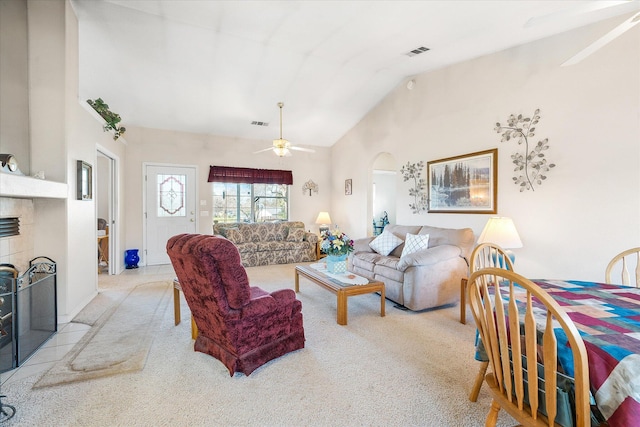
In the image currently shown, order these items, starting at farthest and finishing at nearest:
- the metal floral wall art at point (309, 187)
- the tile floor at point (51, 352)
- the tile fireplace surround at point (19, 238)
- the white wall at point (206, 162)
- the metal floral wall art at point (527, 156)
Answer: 1. the metal floral wall art at point (309, 187)
2. the white wall at point (206, 162)
3. the metal floral wall art at point (527, 156)
4. the tile fireplace surround at point (19, 238)
5. the tile floor at point (51, 352)

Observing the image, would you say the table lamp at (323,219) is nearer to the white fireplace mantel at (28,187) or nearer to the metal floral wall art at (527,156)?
the metal floral wall art at (527,156)

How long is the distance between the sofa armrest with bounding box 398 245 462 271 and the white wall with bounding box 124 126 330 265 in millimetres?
4416

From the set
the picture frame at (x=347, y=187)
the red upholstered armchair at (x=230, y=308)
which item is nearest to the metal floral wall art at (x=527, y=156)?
the red upholstered armchair at (x=230, y=308)

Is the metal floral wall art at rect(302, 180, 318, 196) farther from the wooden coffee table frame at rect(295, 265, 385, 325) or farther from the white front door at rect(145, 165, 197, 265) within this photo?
the wooden coffee table frame at rect(295, 265, 385, 325)

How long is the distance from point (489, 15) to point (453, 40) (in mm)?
615

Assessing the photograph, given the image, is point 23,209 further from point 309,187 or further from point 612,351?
point 309,187

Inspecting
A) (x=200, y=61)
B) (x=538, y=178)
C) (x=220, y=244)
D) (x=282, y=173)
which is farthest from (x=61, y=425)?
(x=282, y=173)

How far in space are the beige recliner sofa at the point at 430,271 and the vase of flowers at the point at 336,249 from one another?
62 cm

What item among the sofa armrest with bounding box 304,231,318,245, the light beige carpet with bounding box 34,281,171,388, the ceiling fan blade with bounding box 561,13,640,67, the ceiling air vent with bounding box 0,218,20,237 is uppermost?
the ceiling fan blade with bounding box 561,13,640,67

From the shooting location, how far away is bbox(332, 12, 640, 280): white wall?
2805mm

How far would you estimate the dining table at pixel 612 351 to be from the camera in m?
0.89

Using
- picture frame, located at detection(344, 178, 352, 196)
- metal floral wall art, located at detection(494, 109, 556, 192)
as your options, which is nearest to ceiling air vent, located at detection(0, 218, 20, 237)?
metal floral wall art, located at detection(494, 109, 556, 192)

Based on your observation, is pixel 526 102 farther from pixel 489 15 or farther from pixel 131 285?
pixel 131 285

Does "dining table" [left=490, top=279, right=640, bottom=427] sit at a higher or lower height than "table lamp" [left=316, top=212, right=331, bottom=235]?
lower
